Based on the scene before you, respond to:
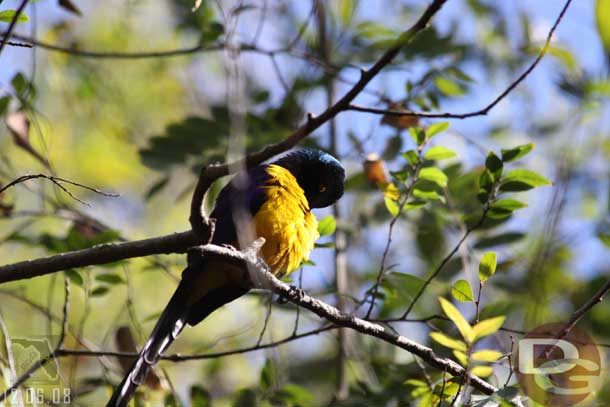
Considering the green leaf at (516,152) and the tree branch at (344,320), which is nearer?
the tree branch at (344,320)

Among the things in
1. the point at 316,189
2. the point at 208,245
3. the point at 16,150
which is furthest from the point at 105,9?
the point at 208,245

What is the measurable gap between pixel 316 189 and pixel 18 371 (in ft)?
6.62

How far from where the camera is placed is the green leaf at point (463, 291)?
9.48ft

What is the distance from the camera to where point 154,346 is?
137 inches

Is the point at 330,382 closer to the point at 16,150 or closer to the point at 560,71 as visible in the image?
the point at 560,71

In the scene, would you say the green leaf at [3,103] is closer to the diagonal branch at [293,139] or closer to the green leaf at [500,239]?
the diagonal branch at [293,139]

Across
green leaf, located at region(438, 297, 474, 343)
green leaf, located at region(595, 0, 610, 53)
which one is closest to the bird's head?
green leaf, located at region(595, 0, 610, 53)

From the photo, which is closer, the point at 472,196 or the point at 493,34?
the point at 472,196

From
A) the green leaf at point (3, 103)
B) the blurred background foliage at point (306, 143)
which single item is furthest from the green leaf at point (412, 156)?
the green leaf at point (3, 103)

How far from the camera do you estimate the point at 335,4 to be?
19.3 feet

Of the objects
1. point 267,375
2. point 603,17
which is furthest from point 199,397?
point 603,17

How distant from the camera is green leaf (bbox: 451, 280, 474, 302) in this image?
9.48ft

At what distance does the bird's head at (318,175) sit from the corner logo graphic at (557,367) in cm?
174

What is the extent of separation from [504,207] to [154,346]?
168 cm
